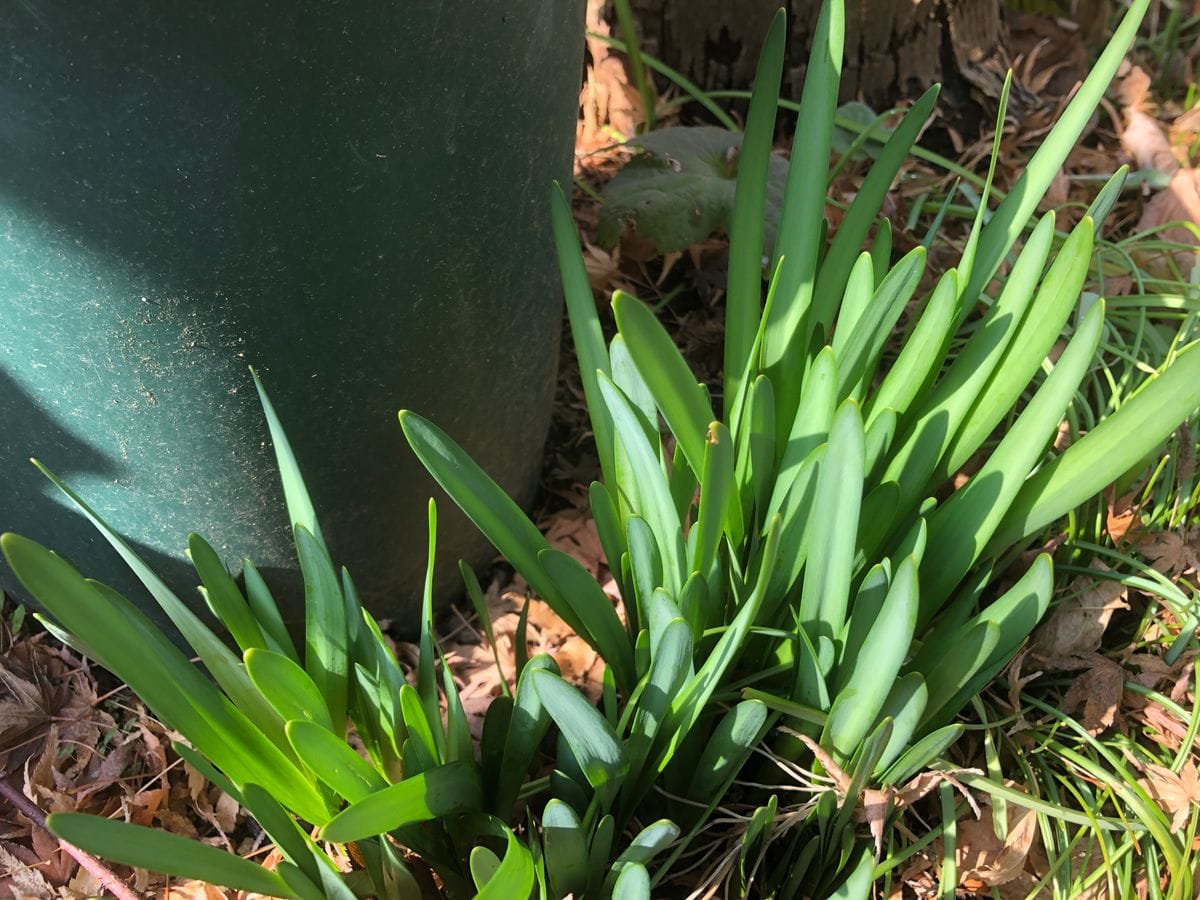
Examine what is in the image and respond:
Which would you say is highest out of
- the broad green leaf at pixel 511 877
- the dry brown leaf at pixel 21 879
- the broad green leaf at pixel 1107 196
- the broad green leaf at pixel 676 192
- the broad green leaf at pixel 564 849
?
the broad green leaf at pixel 1107 196

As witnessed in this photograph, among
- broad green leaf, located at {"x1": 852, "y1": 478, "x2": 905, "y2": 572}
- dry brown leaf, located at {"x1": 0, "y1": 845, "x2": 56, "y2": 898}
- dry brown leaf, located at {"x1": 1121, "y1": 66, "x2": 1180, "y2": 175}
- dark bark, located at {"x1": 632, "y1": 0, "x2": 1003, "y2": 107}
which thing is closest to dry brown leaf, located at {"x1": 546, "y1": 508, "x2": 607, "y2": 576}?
broad green leaf, located at {"x1": 852, "y1": 478, "x2": 905, "y2": 572}

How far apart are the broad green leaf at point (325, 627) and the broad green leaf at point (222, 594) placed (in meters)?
0.06

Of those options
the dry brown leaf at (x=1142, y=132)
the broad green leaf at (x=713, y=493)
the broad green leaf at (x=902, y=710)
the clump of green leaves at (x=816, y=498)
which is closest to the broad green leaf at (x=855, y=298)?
the clump of green leaves at (x=816, y=498)

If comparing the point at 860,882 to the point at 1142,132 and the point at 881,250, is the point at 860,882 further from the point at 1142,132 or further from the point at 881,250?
the point at 1142,132

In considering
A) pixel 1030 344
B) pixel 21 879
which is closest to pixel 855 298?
pixel 1030 344

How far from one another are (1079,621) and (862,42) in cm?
110

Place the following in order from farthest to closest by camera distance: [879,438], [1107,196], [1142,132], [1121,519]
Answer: [1142,132] → [1121,519] → [1107,196] → [879,438]

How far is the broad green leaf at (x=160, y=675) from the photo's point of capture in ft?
2.30

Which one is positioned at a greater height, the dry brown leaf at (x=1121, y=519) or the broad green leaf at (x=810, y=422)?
the broad green leaf at (x=810, y=422)

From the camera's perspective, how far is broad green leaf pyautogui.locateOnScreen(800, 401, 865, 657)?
32.2 inches

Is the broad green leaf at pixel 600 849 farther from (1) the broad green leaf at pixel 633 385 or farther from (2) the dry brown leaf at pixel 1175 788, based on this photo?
(2) the dry brown leaf at pixel 1175 788

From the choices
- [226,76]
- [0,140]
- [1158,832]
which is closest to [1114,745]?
[1158,832]

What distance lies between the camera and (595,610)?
3.20ft

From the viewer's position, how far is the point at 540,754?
1.17 m
